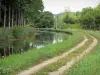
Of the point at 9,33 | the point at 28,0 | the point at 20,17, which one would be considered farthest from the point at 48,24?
the point at 9,33

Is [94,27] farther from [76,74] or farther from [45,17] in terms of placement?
[76,74]

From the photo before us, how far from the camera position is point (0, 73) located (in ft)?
49.9

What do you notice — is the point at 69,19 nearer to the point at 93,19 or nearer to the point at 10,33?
the point at 93,19

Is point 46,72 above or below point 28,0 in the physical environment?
below

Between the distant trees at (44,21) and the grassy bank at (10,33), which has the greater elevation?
the grassy bank at (10,33)

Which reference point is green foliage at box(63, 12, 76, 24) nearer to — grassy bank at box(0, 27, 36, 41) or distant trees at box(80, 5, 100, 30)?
distant trees at box(80, 5, 100, 30)

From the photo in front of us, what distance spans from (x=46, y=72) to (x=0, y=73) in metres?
2.50

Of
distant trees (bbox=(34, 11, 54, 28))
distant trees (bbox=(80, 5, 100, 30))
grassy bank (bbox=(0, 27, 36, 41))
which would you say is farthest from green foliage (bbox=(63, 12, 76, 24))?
grassy bank (bbox=(0, 27, 36, 41))

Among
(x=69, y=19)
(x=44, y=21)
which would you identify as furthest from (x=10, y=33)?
(x=44, y=21)

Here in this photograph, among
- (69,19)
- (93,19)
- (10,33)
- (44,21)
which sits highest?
(93,19)

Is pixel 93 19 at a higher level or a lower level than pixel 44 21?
higher

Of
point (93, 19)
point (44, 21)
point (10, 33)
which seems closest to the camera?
point (10, 33)

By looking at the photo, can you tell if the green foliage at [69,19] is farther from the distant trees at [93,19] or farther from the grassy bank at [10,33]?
the grassy bank at [10,33]

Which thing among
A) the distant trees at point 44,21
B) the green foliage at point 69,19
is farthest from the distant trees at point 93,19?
the distant trees at point 44,21
